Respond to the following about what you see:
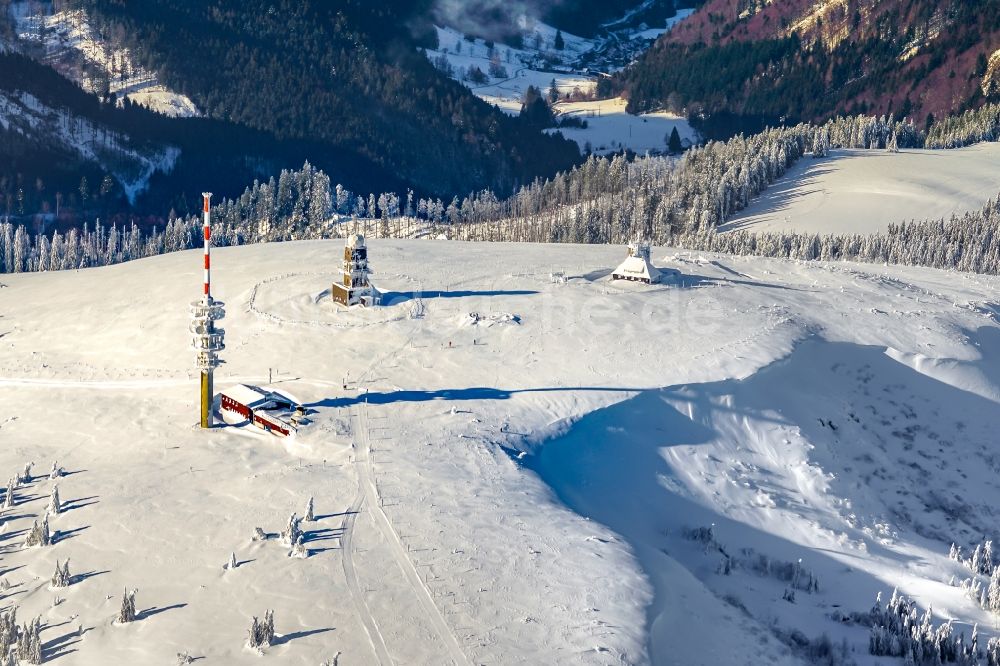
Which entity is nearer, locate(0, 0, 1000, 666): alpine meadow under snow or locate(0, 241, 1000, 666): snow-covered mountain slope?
locate(0, 0, 1000, 666): alpine meadow under snow

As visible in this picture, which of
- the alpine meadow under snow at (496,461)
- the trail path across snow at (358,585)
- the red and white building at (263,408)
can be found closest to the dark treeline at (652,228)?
the alpine meadow under snow at (496,461)

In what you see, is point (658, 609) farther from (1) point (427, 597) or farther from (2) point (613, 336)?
(2) point (613, 336)

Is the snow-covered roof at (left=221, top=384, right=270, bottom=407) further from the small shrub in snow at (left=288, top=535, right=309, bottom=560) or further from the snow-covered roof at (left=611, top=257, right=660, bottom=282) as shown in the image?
the snow-covered roof at (left=611, top=257, right=660, bottom=282)

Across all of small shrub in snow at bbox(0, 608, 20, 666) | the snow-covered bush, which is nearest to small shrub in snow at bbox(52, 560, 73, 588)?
small shrub in snow at bbox(0, 608, 20, 666)

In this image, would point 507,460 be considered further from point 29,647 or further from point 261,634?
point 29,647

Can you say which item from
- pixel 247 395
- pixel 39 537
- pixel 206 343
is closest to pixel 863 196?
pixel 247 395

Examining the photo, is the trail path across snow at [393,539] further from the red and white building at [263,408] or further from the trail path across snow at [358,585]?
the red and white building at [263,408]

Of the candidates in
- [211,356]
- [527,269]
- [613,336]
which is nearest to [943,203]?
[527,269]
